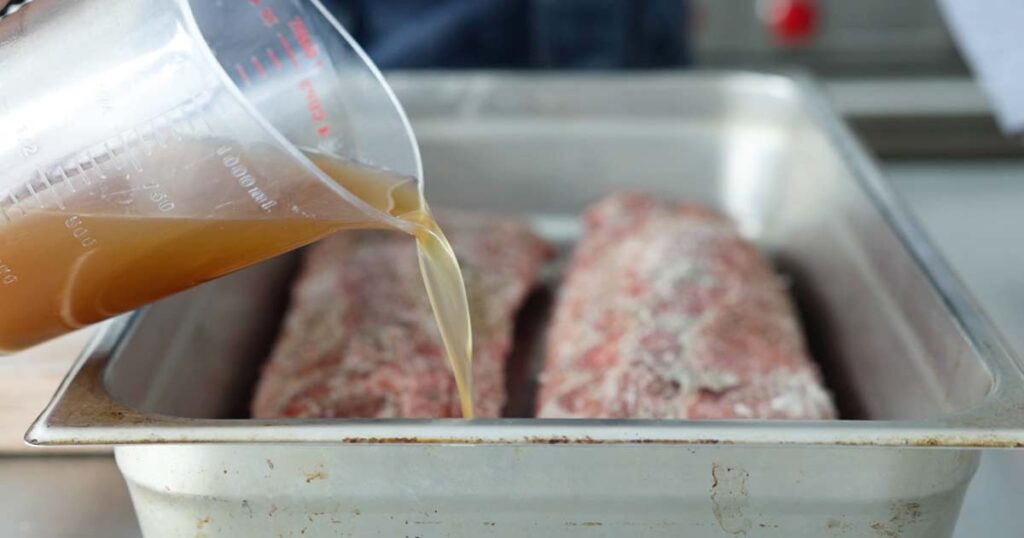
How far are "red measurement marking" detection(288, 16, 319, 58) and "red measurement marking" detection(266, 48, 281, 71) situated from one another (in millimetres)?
42

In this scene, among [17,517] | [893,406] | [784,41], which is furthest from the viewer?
[784,41]

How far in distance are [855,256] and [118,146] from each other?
0.96m

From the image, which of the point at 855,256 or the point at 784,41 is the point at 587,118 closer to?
the point at 855,256

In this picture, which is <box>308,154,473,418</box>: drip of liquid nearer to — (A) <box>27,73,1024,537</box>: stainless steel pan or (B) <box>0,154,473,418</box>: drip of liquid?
(B) <box>0,154,473,418</box>: drip of liquid

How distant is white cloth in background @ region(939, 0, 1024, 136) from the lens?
1.34 m

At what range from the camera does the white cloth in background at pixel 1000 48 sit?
4.39 feet

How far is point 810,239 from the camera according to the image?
1644 mm

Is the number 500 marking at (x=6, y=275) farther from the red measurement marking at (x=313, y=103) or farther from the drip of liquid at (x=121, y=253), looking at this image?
the red measurement marking at (x=313, y=103)

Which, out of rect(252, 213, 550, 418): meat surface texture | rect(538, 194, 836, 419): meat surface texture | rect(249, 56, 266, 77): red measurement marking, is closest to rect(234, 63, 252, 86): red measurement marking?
rect(249, 56, 266, 77): red measurement marking

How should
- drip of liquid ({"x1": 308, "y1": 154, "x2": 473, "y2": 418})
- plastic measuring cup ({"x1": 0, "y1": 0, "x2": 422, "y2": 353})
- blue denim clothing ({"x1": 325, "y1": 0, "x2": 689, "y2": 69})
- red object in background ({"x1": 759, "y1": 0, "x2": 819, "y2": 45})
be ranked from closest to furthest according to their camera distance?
Result: plastic measuring cup ({"x1": 0, "y1": 0, "x2": 422, "y2": 353})
drip of liquid ({"x1": 308, "y1": 154, "x2": 473, "y2": 418})
blue denim clothing ({"x1": 325, "y1": 0, "x2": 689, "y2": 69})
red object in background ({"x1": 759, "y1": 0, "x2": 819, "y2": 45})

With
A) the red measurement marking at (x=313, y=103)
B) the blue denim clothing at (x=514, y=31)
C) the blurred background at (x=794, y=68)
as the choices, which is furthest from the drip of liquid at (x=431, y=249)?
the blue denim clothing at (x=514, y=31)

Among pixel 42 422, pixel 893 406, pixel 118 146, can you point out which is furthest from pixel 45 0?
pixel 893 406

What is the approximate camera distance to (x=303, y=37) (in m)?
1.17

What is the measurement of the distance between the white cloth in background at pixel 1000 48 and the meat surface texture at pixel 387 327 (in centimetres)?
68
